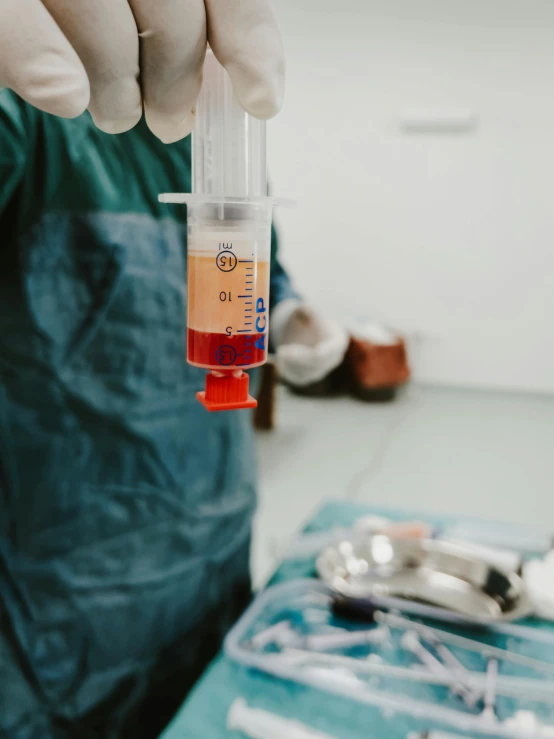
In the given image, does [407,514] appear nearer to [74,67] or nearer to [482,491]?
[74,67]

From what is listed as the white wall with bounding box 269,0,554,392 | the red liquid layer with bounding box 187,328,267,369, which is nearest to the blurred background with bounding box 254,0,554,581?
the white wall with bounding box 269,0,554,392

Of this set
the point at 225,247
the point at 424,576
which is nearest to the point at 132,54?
the point at 225,247

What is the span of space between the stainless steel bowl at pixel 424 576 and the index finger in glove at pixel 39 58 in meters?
0.61

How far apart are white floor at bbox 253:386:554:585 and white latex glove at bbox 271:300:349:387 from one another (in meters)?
0.60

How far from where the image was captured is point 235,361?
402 mm

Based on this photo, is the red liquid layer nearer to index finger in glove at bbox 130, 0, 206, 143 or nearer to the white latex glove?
index finger in glove at bbox 130, 0, 206, 143

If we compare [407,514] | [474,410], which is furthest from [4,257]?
[474,410]

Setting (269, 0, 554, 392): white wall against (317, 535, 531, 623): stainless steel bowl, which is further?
(269, 0, 554, 392): white wall

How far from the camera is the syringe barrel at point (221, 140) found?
411 millimetres

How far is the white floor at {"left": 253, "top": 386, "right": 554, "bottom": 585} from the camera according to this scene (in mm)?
1909

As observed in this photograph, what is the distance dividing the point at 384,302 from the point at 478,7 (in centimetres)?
143

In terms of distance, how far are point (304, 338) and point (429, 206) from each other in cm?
230

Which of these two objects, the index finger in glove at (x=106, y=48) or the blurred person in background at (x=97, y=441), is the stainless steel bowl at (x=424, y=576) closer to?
the blurred person in background at (x=97, y=441)

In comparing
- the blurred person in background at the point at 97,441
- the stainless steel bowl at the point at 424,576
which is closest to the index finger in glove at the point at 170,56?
the blurred person in background at the point at 97,441
